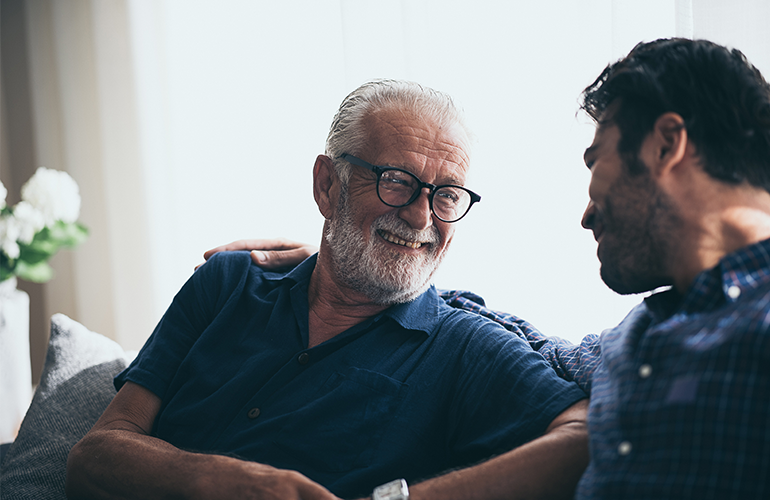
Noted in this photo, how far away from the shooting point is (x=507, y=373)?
3.69ft

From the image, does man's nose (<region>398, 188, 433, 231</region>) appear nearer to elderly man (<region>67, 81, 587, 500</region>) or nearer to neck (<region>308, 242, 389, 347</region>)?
elderly man (<region>67, 81, 587, 500</region>)

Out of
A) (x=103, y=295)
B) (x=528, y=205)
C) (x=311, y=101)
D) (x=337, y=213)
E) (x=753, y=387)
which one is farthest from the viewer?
(x=103, y=295)

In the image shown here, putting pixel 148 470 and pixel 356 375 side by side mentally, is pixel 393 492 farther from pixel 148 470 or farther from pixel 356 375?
pixel 148 470

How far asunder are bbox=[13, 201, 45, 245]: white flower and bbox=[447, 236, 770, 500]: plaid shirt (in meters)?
2.60

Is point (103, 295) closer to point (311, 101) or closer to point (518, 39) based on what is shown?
point (311, 101)

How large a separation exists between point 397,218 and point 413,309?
0.23m

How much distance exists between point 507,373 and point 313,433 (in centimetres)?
43

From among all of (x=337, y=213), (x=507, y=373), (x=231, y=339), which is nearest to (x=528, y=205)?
(x=337, y=213)

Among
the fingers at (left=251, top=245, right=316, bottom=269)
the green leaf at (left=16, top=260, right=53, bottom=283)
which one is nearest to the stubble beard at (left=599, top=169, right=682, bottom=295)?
the fingers at (left=251, top=245, right=316, bottom=269)

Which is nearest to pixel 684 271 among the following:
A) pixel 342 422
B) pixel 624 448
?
pixel 624 448

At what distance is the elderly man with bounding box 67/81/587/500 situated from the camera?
3.38ft

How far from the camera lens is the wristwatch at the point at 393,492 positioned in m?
0.96

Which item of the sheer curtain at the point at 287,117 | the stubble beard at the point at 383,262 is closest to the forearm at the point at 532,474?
the stubble beard at the point at 383,262

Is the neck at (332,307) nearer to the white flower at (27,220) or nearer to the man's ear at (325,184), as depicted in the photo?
the man's ear at (325,184)
